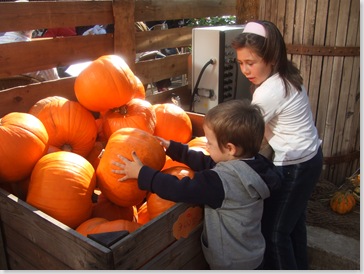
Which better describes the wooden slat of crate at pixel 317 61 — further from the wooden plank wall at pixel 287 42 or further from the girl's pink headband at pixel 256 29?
the girl's pink headband at pixel 256 29

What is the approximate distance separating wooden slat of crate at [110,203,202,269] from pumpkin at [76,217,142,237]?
0.19 metres

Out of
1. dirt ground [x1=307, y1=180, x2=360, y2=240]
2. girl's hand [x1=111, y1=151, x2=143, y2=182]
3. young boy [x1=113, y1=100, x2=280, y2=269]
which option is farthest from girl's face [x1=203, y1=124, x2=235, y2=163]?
dirt ground [x1=307, y1=180, x2=360, y2=240]

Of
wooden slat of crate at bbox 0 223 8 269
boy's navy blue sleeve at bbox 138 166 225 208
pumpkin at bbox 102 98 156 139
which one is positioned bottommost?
wooden slat of crate at bbox 0 223 8 269

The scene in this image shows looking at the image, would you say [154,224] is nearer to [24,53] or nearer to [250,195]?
[250,195]

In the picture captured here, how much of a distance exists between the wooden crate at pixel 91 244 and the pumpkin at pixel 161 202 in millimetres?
162

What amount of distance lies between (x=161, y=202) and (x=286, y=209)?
2.74ft

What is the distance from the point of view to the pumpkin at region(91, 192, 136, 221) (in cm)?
217

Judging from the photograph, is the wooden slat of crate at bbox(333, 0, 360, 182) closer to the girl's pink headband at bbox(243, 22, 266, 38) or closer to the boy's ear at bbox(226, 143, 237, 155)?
the girl's pink headband at bbox(243, 22, 266, 38)

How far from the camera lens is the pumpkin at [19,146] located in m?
2.06

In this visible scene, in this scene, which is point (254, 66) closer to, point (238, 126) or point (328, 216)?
point (238, 126)

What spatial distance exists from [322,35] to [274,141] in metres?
1.65

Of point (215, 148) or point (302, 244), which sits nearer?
point (215, 148)

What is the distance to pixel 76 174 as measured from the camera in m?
2.02

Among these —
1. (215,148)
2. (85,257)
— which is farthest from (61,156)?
(215,148)
